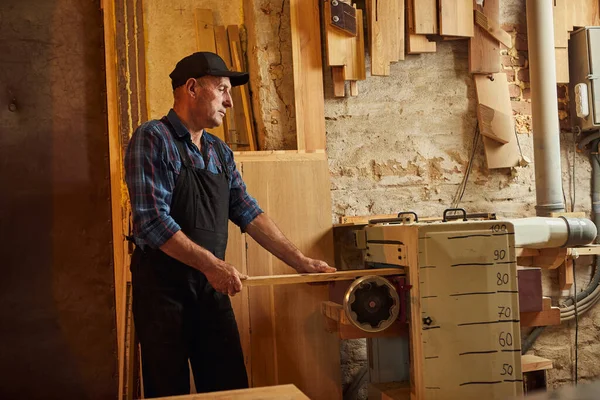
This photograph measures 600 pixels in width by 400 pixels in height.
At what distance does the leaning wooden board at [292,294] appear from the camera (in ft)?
9.80

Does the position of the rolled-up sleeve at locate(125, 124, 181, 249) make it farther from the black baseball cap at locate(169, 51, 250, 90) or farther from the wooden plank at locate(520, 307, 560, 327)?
the wooden plank at locate(520, 307, 560, 327)

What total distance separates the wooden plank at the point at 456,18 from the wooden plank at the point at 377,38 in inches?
11.9

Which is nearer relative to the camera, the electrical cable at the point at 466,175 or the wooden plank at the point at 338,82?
the wooden plank at the point at 338,82

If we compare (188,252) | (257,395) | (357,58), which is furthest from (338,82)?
(257,395)

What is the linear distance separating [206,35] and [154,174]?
1.17m

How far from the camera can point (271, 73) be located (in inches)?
126

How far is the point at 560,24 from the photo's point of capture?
3465 mm

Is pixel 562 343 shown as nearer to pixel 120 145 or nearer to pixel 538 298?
pixel 538 298

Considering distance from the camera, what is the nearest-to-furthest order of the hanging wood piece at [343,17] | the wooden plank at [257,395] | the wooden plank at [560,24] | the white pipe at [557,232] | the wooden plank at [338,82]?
the wooden plank at [257,395], the white pipe at [557,232], the hanging wood piece at [343,17], the wooden plank at [338,82], the wooden plank at [560,24]

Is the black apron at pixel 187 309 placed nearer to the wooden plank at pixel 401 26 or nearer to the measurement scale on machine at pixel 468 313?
the measurement scale on machine at pixel 468 313

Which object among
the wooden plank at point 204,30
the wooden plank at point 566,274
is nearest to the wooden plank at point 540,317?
the wooden plank at point 566,274

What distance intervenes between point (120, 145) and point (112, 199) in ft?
0.84

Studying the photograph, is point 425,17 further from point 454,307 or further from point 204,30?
point 454,307

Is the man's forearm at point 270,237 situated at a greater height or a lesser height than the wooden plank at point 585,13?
lesser
